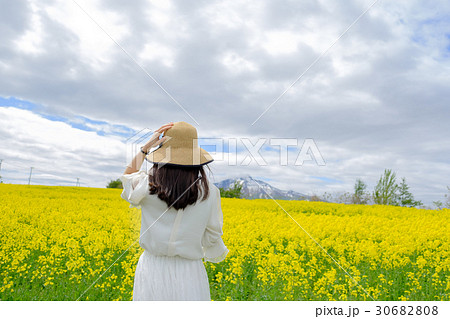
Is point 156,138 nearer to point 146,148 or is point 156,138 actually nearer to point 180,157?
point 146,148

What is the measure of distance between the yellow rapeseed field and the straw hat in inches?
98.9

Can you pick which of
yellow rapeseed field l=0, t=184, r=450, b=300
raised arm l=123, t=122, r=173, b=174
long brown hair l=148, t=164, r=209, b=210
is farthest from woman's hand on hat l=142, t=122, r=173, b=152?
yellow rapeseed field l=0, t=184, r=450, b=300

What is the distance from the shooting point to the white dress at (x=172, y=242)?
199 centimetres

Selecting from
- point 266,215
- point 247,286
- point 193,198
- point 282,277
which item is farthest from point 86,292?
point 266,215

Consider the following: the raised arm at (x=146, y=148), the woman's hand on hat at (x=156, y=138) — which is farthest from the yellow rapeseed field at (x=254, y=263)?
the woman's hand on hat at (x=156, y=138)

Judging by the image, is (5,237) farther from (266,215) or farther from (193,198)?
(266,215)

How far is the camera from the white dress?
199 centimetres

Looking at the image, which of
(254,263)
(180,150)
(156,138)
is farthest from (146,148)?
(254,263)

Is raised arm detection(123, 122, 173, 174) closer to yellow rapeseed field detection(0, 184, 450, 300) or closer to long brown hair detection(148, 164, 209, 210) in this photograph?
long brown hair detection(148, 164, 209, 210)

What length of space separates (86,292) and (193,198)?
3.02m

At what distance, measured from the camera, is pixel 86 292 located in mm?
4215

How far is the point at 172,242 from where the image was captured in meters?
2.03

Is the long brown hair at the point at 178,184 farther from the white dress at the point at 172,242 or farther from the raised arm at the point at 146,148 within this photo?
the raised arm at the point at 146,148

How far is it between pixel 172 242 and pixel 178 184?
1.14ft
